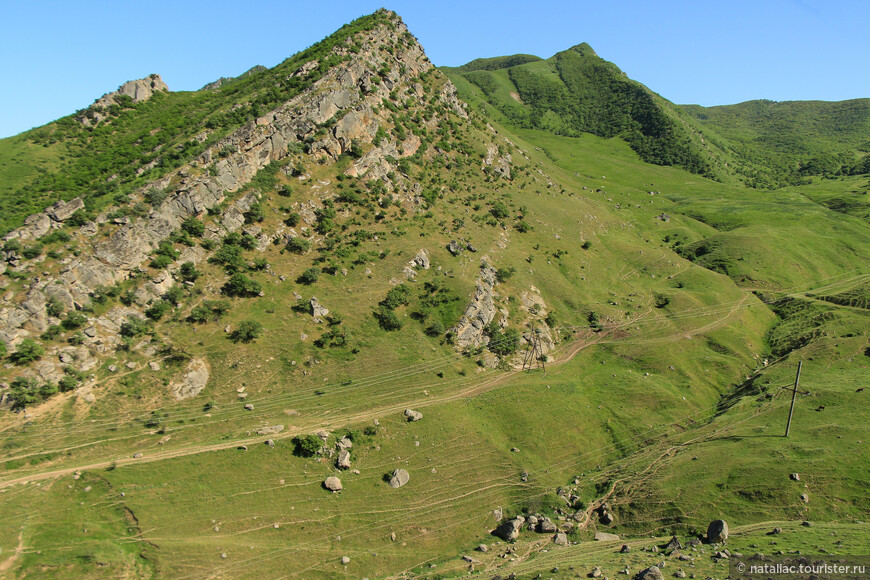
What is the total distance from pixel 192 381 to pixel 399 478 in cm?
3133

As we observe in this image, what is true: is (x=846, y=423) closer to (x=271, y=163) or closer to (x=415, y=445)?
(x=415, y=445)

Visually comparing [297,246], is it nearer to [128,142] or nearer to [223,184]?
[223,184]

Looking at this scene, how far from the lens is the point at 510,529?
4659cm

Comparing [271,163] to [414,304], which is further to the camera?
[271,163]

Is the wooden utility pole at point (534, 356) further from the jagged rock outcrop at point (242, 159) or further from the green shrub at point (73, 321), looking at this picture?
the green shrub at point (73, 321)

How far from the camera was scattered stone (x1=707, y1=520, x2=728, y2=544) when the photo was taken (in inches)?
1559

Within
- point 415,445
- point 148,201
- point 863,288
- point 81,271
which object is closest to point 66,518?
point 81,271

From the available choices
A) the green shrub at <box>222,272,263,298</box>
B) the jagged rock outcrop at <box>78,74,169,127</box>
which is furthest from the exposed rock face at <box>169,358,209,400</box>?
the jagged rock outcrop at <box>78,74,169,127</box>

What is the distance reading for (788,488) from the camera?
43.9 m

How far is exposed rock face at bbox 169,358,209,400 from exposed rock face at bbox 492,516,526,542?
43.6 m

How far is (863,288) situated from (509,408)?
98.3 m

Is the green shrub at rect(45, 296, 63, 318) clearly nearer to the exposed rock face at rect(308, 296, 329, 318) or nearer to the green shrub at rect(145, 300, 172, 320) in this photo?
the green shrub at rect(145, 300, 172, 320)

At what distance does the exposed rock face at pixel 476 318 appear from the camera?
70750 millimetres

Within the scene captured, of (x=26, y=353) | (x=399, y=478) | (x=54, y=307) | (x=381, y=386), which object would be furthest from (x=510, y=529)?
(x=54, y=307)
